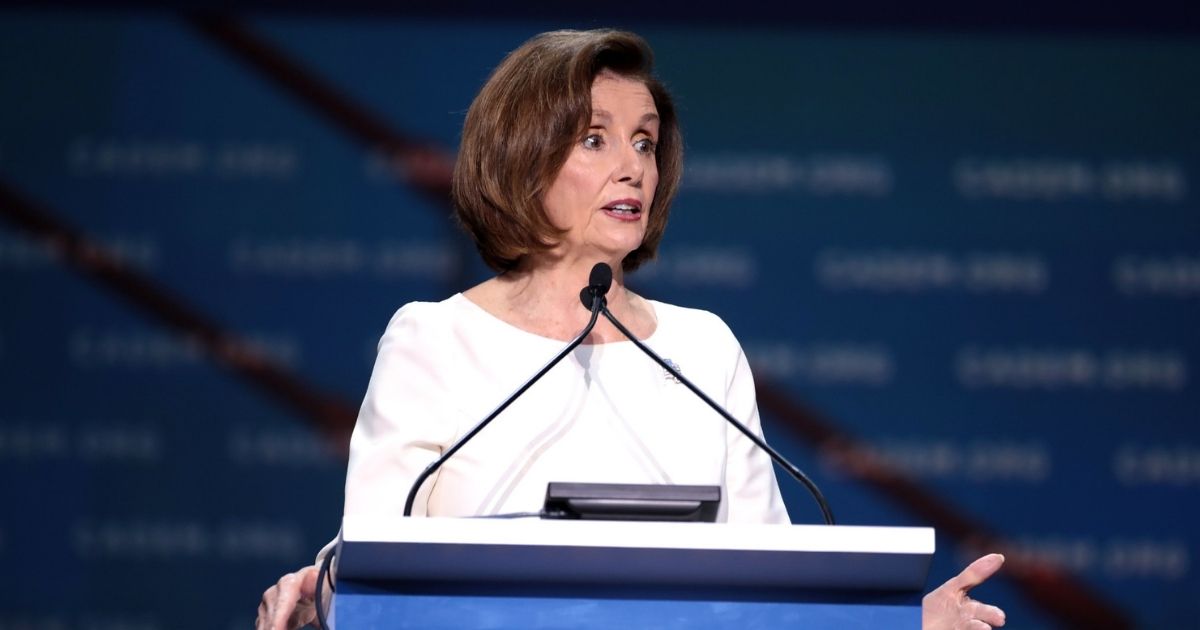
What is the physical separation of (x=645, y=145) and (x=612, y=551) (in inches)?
36.3

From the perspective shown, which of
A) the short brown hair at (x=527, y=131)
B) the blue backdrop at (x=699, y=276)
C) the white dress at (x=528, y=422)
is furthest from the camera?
the blue backdrop at (x=699, y=276)

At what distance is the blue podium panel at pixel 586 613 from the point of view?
137cm

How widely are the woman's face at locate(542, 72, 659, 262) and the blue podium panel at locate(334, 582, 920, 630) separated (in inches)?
30.2

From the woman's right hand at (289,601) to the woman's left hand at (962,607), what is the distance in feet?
2.11

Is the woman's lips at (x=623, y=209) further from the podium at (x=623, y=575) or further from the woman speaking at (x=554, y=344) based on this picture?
the podium at (x=623, y=575)

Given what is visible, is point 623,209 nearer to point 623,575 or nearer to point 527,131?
point 527,131

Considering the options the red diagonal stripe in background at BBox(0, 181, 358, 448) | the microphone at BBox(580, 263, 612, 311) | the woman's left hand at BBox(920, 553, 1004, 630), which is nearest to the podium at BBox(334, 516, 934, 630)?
the woman's left hand at BBox(920, 553, 1004, 630)

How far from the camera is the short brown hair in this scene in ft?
6.77

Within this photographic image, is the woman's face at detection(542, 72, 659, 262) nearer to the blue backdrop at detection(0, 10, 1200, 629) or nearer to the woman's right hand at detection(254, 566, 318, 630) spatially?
the woman's right hand at detection(254, 566, 318, 630)

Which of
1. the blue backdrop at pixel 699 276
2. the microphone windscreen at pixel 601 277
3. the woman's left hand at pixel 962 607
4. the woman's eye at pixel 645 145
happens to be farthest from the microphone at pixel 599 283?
the blue backdrop at pixel 699 276

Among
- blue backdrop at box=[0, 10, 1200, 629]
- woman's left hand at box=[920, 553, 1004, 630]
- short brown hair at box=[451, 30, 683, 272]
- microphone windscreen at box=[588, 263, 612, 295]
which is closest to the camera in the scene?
woman's left hand at box=[920, 553, 1004, 630]

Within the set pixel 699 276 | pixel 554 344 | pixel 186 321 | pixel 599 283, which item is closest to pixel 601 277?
pixel 599 283

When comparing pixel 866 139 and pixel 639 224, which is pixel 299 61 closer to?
pixel 866 139

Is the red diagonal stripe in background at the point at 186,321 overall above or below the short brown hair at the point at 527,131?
below
